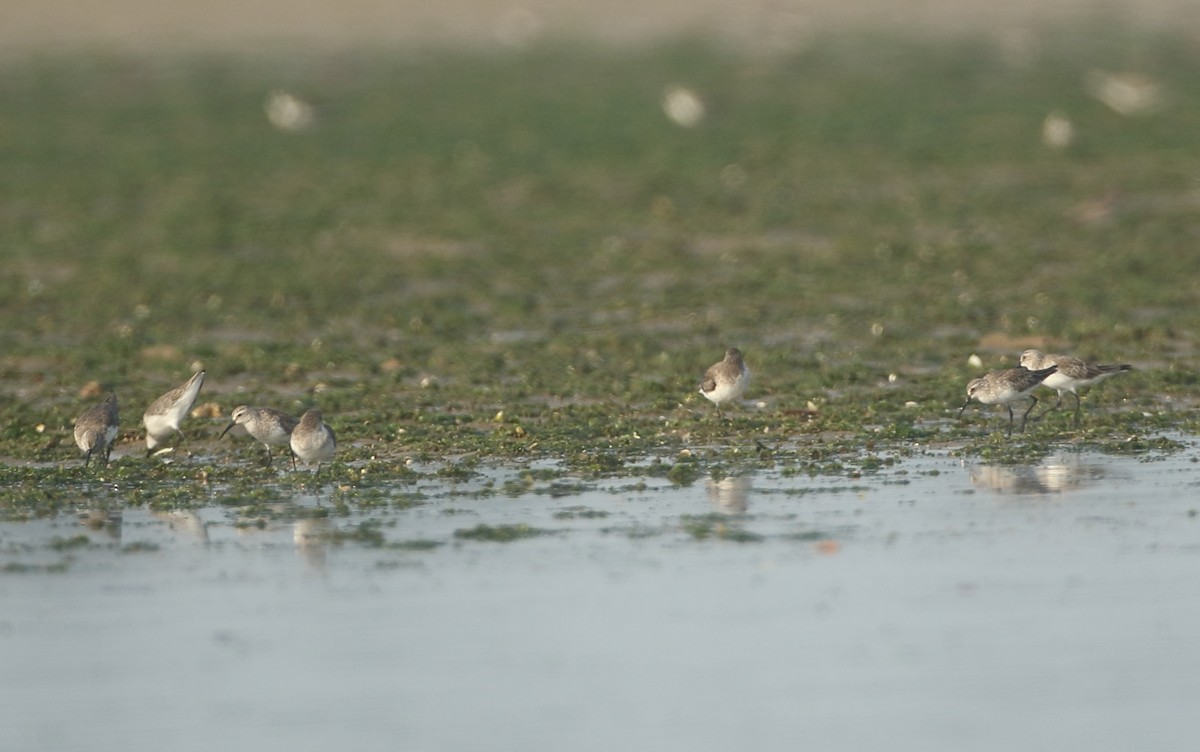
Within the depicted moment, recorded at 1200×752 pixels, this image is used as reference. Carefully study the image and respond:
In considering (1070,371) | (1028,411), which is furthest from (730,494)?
(1070,371)

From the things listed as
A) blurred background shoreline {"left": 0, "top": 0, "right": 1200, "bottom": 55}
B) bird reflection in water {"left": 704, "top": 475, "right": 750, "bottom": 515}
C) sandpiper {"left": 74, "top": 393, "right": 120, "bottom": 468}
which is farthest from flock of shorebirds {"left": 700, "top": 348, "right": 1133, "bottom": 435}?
blurred background shoreline {"left": 0, "top": 0, "right": 1200, "bottom": 55}

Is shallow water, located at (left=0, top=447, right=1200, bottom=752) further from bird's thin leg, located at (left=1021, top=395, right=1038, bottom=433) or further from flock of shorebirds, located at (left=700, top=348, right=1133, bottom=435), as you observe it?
bird's thin leg, located at (left=1021, top=395, right=1038, bottom=433)

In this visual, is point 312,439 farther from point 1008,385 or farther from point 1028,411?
point 1028,411

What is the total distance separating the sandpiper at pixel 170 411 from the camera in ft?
51.8

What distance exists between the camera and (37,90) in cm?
4219

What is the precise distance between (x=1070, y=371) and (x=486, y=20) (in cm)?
4068

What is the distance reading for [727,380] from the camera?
642 inches

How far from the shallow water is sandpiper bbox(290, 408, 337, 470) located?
30.4 inches

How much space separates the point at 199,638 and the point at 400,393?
23.8ft

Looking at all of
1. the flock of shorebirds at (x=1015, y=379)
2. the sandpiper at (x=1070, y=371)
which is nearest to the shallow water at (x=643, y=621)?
the flock of shorebirds at (x=1015, y=379)

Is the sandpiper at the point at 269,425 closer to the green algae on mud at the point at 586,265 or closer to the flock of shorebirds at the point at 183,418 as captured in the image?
the flock of shorebirds at the point at 183,418

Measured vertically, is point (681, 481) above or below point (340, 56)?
below

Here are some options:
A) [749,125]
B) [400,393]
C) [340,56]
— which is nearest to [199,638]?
[400,393]

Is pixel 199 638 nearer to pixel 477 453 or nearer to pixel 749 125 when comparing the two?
pixel 477 453
